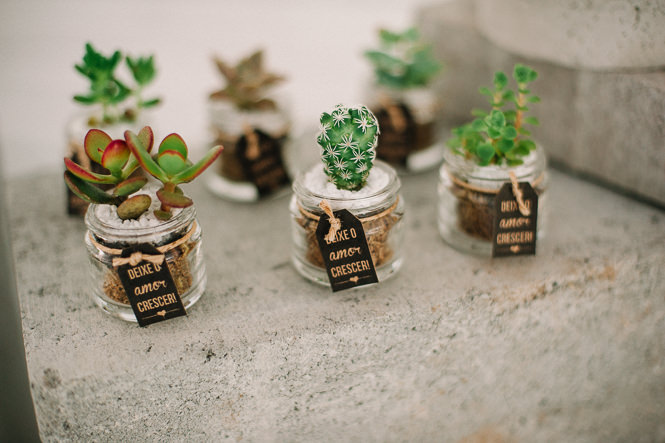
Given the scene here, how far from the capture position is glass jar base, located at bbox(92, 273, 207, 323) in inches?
38.7

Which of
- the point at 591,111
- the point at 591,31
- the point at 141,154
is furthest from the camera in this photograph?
the point at 591,111

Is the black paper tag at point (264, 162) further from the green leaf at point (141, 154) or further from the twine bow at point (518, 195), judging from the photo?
the twine bow at point (518, 195)

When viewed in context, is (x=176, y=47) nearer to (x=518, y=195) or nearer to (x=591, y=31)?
(x=591, y=31)

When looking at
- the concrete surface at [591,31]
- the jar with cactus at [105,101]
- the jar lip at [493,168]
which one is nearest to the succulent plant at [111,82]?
the jar with cactus at [105,101]

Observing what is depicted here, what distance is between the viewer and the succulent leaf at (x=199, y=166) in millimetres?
900

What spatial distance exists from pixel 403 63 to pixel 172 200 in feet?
2.53

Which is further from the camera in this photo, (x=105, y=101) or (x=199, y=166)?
(x=105, y=101)

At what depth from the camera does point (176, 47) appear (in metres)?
3.24

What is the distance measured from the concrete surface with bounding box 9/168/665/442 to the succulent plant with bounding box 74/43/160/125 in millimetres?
290

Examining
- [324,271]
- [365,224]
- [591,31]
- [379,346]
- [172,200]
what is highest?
[591,31]

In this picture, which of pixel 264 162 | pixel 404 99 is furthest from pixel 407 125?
pixel 264 162

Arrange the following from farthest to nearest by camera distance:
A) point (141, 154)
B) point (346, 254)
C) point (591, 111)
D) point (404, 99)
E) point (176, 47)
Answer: point (176, 47) < point (404, 99) < point (591, 111) < point (346, 254) < point (141, 154)

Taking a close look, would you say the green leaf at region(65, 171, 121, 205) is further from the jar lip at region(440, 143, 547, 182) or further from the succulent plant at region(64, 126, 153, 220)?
the jar lip at region(440, 143, 547, 182)

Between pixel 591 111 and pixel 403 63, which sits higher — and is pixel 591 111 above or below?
below
